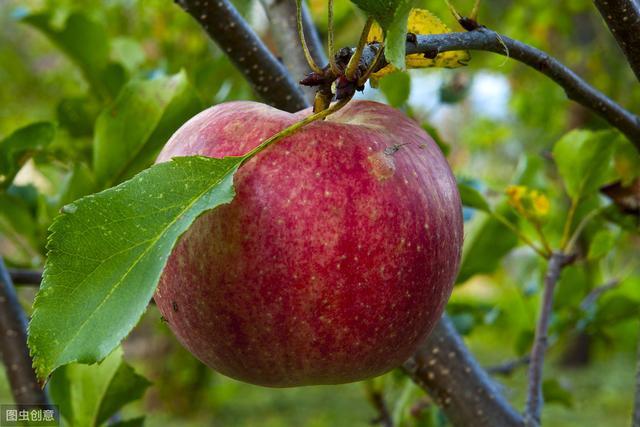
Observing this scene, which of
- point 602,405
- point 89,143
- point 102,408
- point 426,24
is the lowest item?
point 602,405

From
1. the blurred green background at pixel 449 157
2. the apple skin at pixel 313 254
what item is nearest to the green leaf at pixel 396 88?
the blurred green background at pixel 449 157

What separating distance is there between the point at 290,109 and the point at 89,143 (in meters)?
0.51

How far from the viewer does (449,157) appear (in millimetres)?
1129

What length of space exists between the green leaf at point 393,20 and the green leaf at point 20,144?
0.47 m

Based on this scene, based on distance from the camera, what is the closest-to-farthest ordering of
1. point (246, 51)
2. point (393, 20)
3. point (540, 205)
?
point (393, 20), point (246, 51), point (540, 205)

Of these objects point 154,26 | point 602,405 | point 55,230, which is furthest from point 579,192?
point 602,405

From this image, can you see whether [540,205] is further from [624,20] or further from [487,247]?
[624,20]

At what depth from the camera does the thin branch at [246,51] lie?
0.62 metres

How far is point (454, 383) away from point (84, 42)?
0.72 metres

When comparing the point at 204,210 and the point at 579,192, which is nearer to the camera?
the point at 204,210

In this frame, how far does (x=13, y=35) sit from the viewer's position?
464 cm

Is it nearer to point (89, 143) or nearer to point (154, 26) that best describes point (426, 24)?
point (89, 143)

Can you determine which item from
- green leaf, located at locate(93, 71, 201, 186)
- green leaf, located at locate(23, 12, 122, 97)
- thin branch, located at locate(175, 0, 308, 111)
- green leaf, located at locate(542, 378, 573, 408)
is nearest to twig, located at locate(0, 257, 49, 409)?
green leaf, located at locate(93, 71, 201, 186)

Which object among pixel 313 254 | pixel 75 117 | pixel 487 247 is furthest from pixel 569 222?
pixel 75 117
